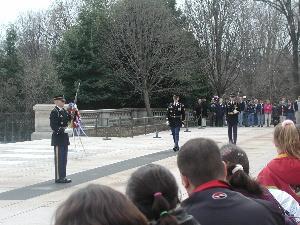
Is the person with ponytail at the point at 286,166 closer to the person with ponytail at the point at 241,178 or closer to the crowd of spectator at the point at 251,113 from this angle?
the person with ponytail at the point at 241,178

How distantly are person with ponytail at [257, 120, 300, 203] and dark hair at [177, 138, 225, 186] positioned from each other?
5.92ft

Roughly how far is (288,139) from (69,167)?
34.0ft

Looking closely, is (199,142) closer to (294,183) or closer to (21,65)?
(294,183)

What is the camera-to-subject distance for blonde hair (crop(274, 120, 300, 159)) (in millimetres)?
5297

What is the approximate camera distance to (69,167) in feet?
49.7

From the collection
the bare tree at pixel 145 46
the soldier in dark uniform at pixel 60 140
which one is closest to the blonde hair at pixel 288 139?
the soldier in dark uniform at pixel 60 140

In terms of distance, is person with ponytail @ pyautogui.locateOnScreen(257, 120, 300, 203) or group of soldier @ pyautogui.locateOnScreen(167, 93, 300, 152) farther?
group of soldier @ pyautogui.locateOnScreen(167, 93, 300, 152)

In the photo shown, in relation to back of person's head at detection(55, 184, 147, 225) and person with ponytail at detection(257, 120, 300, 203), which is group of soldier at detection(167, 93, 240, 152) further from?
back of person's head at detection(55, 184, 147, 225)

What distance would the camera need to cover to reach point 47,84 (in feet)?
129

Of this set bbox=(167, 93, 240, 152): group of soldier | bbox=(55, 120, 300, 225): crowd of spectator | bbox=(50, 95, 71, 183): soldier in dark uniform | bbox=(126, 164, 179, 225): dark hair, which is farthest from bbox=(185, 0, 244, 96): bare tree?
bbox=(126, 164, 179, 225): dark hair

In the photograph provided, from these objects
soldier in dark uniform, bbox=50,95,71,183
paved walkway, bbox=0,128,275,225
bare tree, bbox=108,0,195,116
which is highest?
bare tree, bbox=108,0,195,116

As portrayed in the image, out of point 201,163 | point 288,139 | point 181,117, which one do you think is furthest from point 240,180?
point 181,117

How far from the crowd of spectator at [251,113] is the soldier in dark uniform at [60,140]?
2250cm

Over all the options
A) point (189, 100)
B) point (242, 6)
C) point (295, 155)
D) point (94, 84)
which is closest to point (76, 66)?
point (94, 84)
